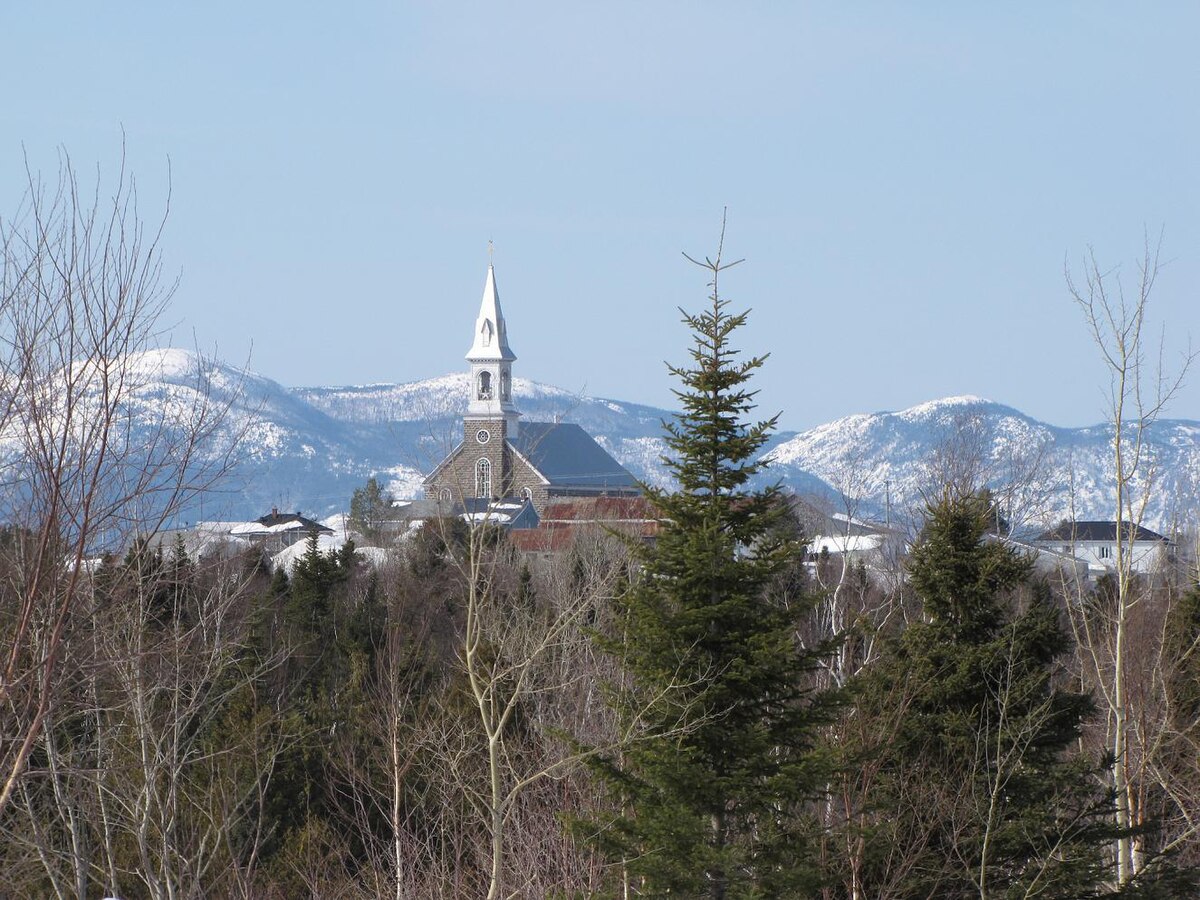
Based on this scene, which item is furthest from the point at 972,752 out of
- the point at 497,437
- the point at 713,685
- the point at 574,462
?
the point at 574,462

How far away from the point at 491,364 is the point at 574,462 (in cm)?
1159

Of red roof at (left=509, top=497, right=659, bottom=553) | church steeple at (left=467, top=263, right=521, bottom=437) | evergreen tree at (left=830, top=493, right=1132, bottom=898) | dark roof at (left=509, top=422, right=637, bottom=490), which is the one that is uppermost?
church steeple at (left=467, top=263, right=521, bottom=437)

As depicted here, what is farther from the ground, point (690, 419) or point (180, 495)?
point (690, 419)

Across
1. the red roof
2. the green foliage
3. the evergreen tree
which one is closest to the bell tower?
the green foliage

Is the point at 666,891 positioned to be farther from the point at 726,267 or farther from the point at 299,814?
the point at 299,814

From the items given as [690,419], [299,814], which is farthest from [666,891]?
[299,814]

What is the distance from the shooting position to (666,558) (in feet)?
43.2

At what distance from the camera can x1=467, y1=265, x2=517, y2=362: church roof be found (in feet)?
366

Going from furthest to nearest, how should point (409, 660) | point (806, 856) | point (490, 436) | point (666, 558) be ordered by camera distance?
point (490, 436) < point (409, 660) < point (666, 558) < point (806, 856)

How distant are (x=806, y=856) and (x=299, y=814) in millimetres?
12284

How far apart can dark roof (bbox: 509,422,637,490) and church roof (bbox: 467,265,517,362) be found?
6.49m

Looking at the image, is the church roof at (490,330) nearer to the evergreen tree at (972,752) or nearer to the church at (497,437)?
the church at (497,437)

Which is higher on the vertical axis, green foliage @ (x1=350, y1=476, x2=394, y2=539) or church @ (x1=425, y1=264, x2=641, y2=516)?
church @ (x1=425, y1=264, x2=641, y2=516)

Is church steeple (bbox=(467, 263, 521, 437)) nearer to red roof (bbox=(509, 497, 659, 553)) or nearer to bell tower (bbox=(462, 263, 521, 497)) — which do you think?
bell tower (bbox=(462, 263, 521, 497))
